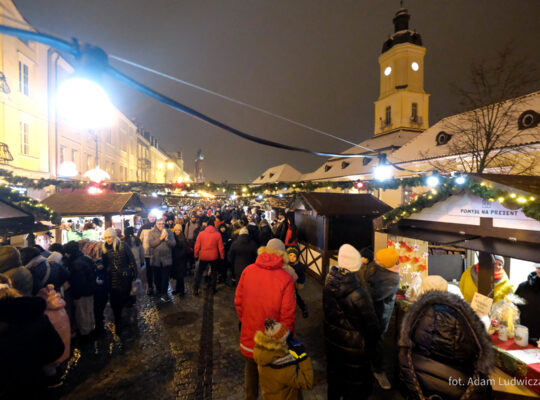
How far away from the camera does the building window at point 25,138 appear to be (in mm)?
13768

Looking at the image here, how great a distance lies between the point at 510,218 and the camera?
12.1ft

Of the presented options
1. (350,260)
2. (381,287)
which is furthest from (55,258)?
(381,287)

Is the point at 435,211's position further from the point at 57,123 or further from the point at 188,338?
the point at 57,123

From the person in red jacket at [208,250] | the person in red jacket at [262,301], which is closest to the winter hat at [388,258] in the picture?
the person in red jacket at [262,301]

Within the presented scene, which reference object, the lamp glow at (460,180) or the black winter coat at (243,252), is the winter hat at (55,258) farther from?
the lamp glow at (460,180)

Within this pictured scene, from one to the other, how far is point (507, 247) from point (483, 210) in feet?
2.07

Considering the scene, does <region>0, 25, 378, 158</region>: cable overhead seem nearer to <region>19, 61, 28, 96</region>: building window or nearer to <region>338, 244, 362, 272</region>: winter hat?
<region>338, 244, 362, 272</region>: winter hat

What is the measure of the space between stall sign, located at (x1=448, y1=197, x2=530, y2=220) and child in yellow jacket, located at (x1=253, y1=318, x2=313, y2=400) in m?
3.58

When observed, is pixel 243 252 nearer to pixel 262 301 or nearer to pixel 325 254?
pixel 325 254

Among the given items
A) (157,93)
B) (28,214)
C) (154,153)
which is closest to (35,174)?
(28,214)

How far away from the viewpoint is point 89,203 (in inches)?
395

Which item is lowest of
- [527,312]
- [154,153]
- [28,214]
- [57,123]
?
[527,312]

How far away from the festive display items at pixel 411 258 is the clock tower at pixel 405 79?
3256 centimetres

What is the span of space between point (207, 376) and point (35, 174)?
16.6 m
